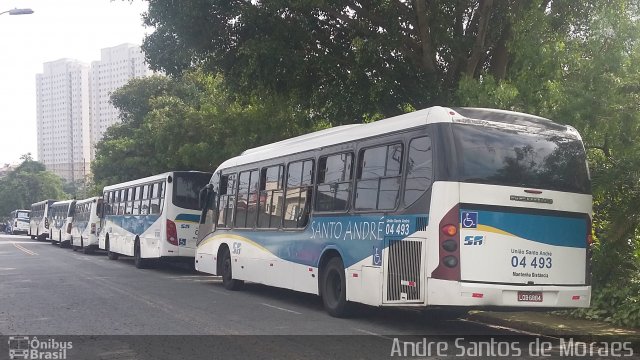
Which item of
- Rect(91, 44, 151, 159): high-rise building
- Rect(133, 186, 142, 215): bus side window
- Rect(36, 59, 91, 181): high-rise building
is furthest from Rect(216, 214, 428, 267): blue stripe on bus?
Rect(36, 59, 91, 181): high-rise building

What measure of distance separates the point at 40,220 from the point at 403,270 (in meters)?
46.9

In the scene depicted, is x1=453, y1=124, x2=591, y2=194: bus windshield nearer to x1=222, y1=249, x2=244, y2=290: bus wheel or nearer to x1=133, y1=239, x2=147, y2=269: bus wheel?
x1=222, y1=249, x2=244, y2=290: bus wheel

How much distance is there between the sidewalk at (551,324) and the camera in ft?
31.7

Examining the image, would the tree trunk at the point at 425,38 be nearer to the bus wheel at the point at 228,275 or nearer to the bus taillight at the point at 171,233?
the bus wheel at the point at 228,275

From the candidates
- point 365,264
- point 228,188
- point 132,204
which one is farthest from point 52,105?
point 365,264

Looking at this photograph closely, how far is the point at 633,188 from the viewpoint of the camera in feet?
33.9

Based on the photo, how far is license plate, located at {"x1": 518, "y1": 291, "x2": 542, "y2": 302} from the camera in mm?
8922

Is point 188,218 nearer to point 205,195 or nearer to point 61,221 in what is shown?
point 205,195

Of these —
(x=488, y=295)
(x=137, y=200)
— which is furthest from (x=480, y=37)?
(x=137, y=200)

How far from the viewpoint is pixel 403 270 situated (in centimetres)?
953

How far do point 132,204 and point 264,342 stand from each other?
17020 mm

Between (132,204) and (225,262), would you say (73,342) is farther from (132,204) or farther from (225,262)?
(132,204)

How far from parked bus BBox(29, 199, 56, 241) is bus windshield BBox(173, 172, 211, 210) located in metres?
29.5

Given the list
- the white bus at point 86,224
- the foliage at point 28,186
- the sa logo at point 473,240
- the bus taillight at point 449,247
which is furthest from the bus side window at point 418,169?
the foliage at point 28,186
